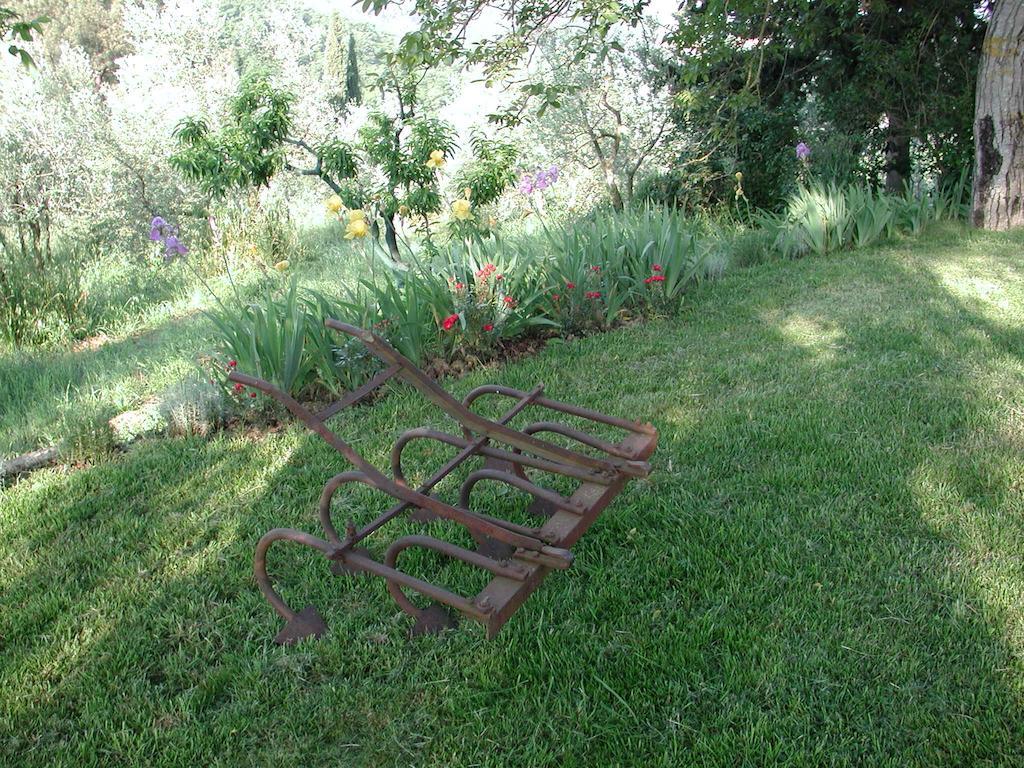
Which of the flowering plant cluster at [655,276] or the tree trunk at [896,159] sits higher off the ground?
the tree trunk at [896,159]

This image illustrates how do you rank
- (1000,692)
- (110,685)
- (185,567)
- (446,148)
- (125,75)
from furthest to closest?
(125,75)
(446,148)
(185,567)
(110,685)
(1000,692)

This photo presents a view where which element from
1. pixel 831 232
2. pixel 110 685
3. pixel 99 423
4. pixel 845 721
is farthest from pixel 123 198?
pixel 845 721

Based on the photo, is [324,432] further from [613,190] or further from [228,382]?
[613,190]

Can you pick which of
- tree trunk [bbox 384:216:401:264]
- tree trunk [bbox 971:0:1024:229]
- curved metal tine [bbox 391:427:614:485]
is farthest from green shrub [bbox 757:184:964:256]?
curved metal tine [bbox 391:427:614:485]

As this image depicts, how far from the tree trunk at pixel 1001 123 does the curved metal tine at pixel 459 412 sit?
6.49m

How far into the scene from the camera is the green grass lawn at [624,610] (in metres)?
1.94

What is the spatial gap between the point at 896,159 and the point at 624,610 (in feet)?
28.6

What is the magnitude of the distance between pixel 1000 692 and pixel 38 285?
6994 millimetres

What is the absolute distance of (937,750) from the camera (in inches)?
69.9

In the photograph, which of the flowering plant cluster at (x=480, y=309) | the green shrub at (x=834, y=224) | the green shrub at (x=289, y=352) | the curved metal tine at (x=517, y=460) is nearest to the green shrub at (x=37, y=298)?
the green shrub at (x=289, y=352)

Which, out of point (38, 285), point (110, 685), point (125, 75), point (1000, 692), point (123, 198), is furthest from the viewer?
point (125, 75)

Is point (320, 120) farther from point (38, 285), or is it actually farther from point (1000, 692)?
point (1000, 692)

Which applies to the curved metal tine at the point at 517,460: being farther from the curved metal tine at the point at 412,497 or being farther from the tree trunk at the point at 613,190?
the tree trunk at the point at 613,190

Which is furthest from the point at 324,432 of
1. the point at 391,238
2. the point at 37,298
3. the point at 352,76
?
the point at 352,76
